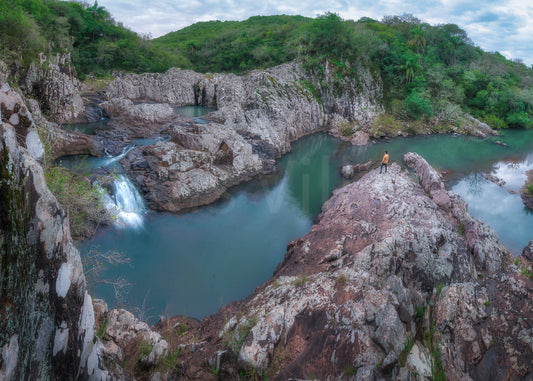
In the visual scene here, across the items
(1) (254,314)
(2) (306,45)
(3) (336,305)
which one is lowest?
(1) (254,314)

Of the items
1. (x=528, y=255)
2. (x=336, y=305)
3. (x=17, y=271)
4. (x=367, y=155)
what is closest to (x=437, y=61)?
(x=367, y=155)

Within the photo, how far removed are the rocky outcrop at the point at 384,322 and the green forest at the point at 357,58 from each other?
2834cm

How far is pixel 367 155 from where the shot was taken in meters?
24.1

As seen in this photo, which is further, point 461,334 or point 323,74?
point 323,74

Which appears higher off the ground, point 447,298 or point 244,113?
point 244,113

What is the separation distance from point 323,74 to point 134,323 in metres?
32.5

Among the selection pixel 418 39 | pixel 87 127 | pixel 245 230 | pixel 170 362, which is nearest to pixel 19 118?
pixel 170 362

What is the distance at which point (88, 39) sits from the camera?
41.5 metres

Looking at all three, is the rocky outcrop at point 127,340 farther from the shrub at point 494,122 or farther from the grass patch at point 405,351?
the shrub at point 494,122

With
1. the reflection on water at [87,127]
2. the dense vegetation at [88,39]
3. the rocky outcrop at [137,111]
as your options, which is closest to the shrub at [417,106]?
the rocky outcrop at [137,111]

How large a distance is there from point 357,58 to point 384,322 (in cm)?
3586

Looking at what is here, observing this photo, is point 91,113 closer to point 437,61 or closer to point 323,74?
point 323,74

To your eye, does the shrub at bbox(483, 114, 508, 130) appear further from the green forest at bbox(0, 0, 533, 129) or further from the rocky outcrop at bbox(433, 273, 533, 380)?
the rocky outcrop at bbox(433, 273, 533, 380)

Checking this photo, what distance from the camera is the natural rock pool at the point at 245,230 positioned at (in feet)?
32.9
